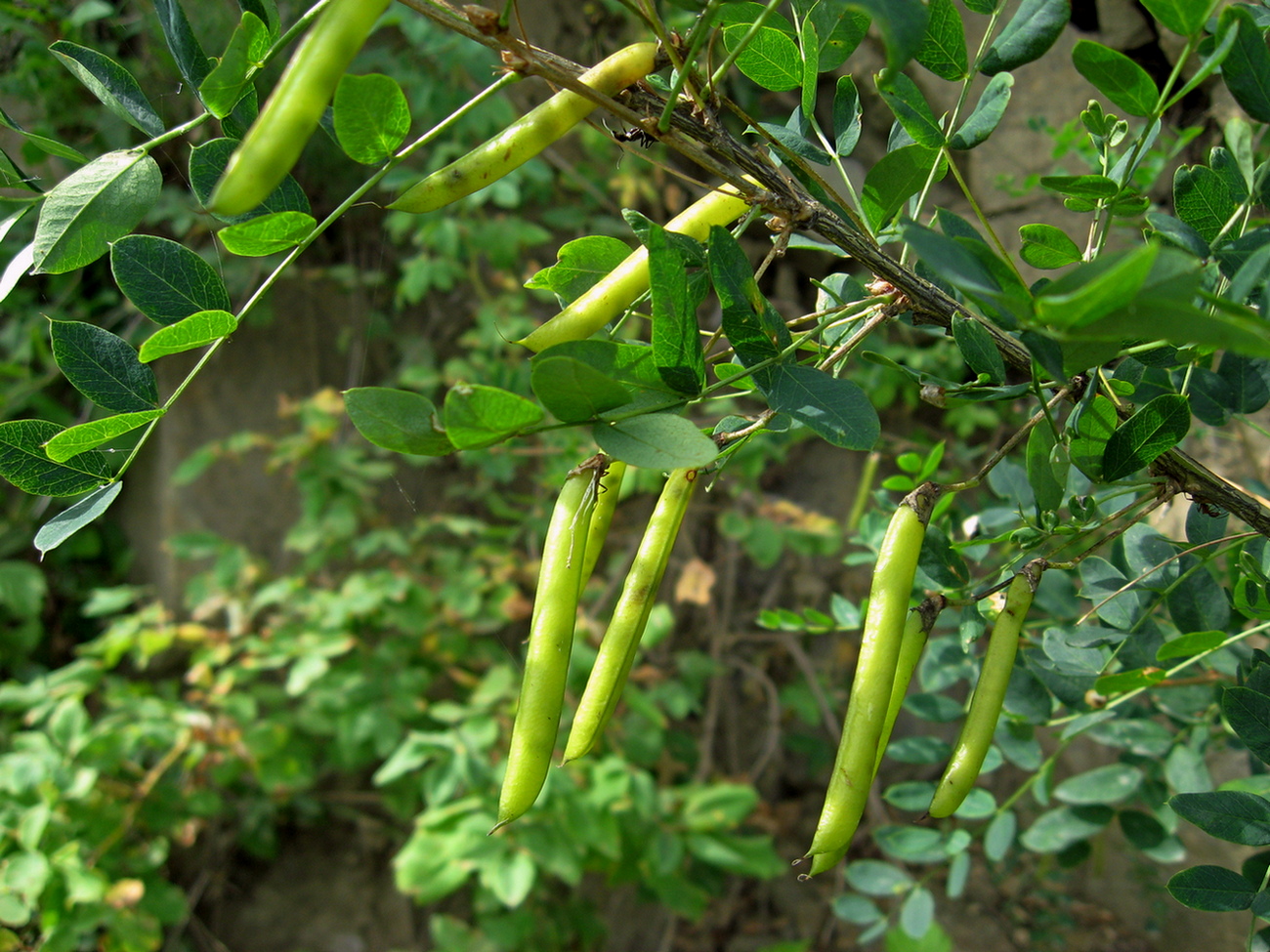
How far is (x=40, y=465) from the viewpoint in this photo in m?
0.52

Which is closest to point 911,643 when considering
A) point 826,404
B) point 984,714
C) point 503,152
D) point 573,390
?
point 984,714

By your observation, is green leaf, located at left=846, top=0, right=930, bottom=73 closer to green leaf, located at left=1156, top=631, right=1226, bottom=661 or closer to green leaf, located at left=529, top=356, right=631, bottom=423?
green leaf, located at left=529, top=356, right=631, bottom=423

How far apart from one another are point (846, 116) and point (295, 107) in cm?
40

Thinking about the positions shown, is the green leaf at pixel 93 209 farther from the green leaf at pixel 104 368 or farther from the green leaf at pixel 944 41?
the green leaf at pixel 944 41

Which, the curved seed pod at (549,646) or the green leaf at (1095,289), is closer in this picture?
the green leaf at (1095,289)

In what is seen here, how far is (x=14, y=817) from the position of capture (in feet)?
4.69

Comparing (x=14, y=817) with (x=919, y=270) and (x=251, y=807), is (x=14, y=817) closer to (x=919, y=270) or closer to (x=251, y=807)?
(x=251, y=807)

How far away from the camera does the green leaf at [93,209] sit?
0.49 meters

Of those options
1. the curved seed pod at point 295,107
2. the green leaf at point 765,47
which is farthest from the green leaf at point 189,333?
the green leaf at point 765,47

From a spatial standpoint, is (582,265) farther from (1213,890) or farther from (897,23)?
(1213,890)

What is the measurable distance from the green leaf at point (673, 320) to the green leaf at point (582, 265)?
10cm

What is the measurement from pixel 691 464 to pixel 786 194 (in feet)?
0.61

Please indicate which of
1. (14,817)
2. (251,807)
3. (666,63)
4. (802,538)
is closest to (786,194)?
(666,63)

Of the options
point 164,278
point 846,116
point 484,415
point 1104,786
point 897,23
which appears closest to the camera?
point 897,23
